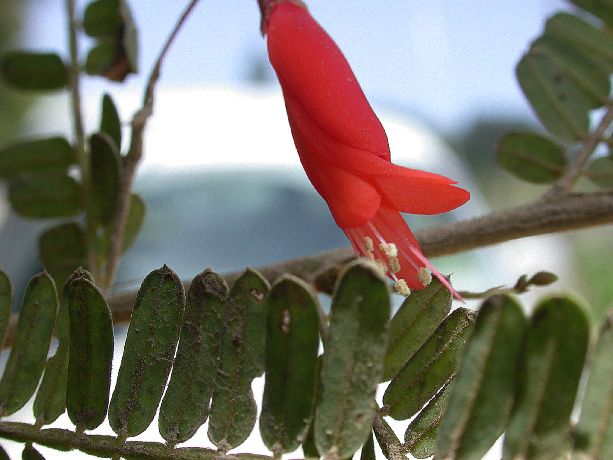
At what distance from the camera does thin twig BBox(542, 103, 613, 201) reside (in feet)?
2.39

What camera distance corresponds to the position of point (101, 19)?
34.2 inches

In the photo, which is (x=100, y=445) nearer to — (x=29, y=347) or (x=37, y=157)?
(x=29, y=347)

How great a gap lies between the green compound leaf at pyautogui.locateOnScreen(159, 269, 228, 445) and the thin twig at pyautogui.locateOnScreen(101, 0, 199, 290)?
0.88 ft

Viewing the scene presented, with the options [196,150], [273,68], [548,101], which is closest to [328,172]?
[273,68]

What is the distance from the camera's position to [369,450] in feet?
1.47

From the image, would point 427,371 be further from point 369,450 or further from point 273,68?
point 273,68

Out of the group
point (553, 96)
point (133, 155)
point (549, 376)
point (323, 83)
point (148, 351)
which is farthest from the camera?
point (553, 96)

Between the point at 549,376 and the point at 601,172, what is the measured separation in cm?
45

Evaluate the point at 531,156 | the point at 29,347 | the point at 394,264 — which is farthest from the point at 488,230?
the point at 29,347

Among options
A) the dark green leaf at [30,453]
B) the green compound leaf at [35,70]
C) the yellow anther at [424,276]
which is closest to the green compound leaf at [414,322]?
the yellow anther at [424,276]

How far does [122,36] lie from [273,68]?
0.32 m

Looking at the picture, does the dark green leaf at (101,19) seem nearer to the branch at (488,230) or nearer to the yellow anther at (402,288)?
the branch at (488,230)

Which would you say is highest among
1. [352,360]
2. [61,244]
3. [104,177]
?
[352,360]

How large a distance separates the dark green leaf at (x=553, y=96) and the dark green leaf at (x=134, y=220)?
15.9 inches
